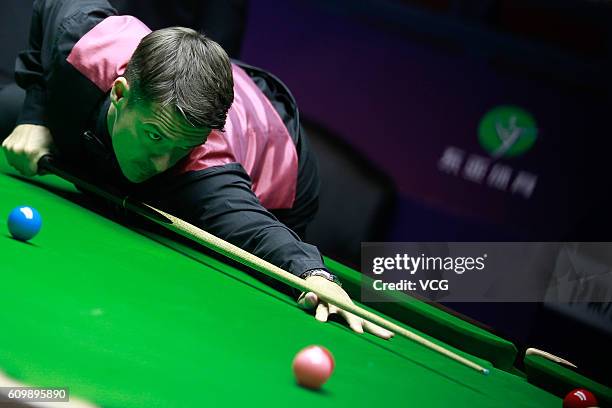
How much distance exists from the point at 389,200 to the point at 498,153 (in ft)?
1.71

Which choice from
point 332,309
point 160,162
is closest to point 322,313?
point 332,309

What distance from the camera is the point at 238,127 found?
2.78 metres

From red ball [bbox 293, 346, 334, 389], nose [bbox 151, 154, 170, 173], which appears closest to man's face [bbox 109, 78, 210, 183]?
nose [bbox 151, 154, 170, 173]

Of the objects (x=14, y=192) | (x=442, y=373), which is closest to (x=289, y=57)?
(x=14, y=192)

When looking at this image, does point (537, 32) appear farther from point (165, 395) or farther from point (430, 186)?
point (165, 395)

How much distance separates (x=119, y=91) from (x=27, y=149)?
463 millimetres

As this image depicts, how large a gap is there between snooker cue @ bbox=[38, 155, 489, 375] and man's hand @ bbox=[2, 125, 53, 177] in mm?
50

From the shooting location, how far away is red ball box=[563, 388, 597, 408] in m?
2.07

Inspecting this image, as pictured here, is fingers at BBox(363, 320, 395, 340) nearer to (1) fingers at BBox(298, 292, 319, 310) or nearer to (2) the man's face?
(1) fingers at BBox(298, 292, 319, 310)

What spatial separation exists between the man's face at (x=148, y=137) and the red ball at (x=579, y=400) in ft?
3.44

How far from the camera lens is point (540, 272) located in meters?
3.99

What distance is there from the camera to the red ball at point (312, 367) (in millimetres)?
1606

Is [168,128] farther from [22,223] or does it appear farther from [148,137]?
[22,223]

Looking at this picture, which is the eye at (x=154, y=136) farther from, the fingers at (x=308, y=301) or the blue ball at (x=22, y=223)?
the fingers at (x=308, y=301)
